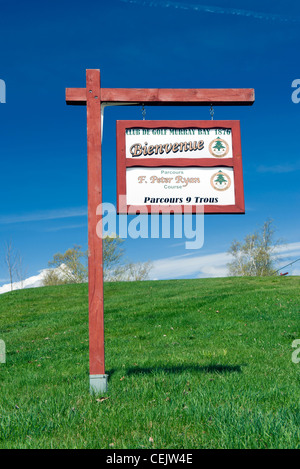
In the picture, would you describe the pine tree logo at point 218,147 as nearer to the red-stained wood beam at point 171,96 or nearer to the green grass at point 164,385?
the red-stained wood beam at point 171,96

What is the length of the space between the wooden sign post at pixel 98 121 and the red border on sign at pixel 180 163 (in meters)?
0.38

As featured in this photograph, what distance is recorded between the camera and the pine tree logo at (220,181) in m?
6.43

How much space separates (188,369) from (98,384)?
1718 mm

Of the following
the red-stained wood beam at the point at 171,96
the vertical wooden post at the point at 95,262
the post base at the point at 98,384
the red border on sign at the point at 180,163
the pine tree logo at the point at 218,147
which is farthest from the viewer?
the pine tree logo at the point at 218,147

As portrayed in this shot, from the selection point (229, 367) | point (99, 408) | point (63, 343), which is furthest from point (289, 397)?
point (63, 343)

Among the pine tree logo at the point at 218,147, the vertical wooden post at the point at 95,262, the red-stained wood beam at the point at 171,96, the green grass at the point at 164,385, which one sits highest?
the red-stained wood beam at the point at 171,96

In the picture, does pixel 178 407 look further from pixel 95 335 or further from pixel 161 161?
pixel 161 161

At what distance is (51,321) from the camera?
16719 mm

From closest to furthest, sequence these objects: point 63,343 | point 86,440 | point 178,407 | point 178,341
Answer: point 86,440
point 178,407
point 178,341
point 63,343

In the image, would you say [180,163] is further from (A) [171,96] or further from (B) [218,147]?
(A) [171,96]

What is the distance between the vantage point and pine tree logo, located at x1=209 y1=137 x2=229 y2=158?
6461mm

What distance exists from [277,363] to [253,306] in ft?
26.6

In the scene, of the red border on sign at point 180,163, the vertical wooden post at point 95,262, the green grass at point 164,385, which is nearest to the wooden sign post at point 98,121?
the vertical wooden post at point 95,262

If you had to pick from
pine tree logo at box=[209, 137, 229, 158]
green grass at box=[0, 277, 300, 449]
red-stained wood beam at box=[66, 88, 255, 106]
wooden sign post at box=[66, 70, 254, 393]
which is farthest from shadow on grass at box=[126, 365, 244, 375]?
red-stained wood beam at box=[66, 88, 255, 106]
